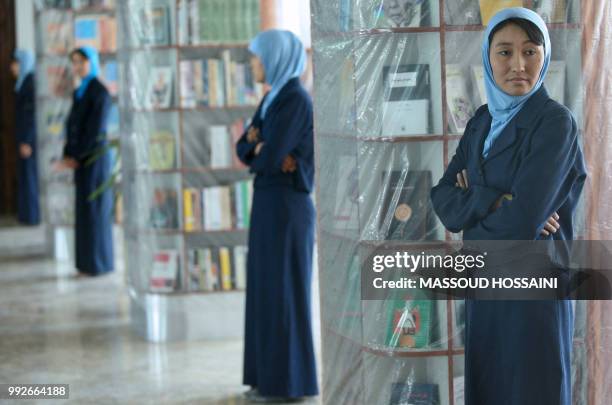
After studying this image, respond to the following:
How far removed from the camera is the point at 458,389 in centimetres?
357

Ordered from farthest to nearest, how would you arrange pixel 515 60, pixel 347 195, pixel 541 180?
pixel 347 195 < pixel 515 60 < pixel 541 180

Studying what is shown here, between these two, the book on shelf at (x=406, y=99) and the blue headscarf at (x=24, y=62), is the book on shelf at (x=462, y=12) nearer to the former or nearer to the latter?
the book on shelf at (x=406, y=99)

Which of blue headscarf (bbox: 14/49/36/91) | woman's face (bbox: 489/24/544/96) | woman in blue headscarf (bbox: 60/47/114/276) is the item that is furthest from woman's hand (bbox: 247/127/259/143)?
blue headscarf (bbox: 14/49/36/91)

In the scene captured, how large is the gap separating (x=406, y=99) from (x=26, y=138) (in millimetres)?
9679

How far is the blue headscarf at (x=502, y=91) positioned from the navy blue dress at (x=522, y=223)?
3 centimetres

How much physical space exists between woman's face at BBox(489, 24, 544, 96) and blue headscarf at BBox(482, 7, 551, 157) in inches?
0.6

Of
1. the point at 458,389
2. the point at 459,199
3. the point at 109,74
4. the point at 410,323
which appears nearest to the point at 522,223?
the point at 459,199

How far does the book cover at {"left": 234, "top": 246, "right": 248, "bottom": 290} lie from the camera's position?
6398 millimetres

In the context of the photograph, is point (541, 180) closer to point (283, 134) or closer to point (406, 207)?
point (406, 207)

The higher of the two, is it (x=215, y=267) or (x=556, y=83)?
(x=556, y=83)

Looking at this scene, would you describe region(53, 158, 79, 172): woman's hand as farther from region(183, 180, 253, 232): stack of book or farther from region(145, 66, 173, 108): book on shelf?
region(183, 180, 253, 232): stack of book

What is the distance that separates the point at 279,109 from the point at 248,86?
5.01 feet

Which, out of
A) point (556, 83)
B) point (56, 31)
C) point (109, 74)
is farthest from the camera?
point (109, 74)

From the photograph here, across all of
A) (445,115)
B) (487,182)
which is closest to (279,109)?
(445,115)
